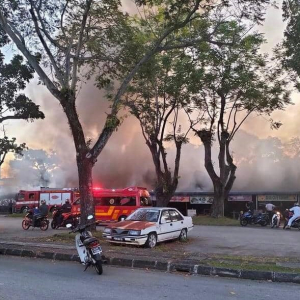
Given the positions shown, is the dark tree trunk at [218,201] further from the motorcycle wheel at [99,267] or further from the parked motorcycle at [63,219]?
the motorcycle wheel at [99,267]

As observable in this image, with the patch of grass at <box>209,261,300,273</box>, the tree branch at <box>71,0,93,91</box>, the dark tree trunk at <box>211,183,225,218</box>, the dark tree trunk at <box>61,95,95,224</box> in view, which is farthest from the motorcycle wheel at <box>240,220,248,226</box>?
the patch of grass at <box>209,261,300,273</box>

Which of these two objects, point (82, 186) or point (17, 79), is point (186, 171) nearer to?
point (17, 79)

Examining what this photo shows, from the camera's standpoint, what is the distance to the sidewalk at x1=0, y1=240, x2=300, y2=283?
29.5ft

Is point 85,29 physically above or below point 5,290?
above

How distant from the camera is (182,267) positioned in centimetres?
983

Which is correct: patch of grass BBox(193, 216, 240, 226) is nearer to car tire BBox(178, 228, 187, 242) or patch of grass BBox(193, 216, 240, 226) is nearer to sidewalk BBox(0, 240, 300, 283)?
car tire BBox(178, 228, 187, 242)

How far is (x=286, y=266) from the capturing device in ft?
31.8

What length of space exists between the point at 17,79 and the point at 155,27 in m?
7.36

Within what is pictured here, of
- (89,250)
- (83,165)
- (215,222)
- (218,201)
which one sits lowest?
(215,222)

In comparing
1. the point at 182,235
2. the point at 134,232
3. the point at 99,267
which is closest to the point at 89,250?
the point at 99,267

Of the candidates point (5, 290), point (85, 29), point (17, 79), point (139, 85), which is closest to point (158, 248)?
point (5, 290)

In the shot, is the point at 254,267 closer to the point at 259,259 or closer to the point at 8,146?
the point at 259,259

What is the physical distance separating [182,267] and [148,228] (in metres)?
3.46

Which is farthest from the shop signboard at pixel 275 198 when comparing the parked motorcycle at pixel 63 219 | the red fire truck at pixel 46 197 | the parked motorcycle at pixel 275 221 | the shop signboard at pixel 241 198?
the parked motorcycle at pixel 63 219
